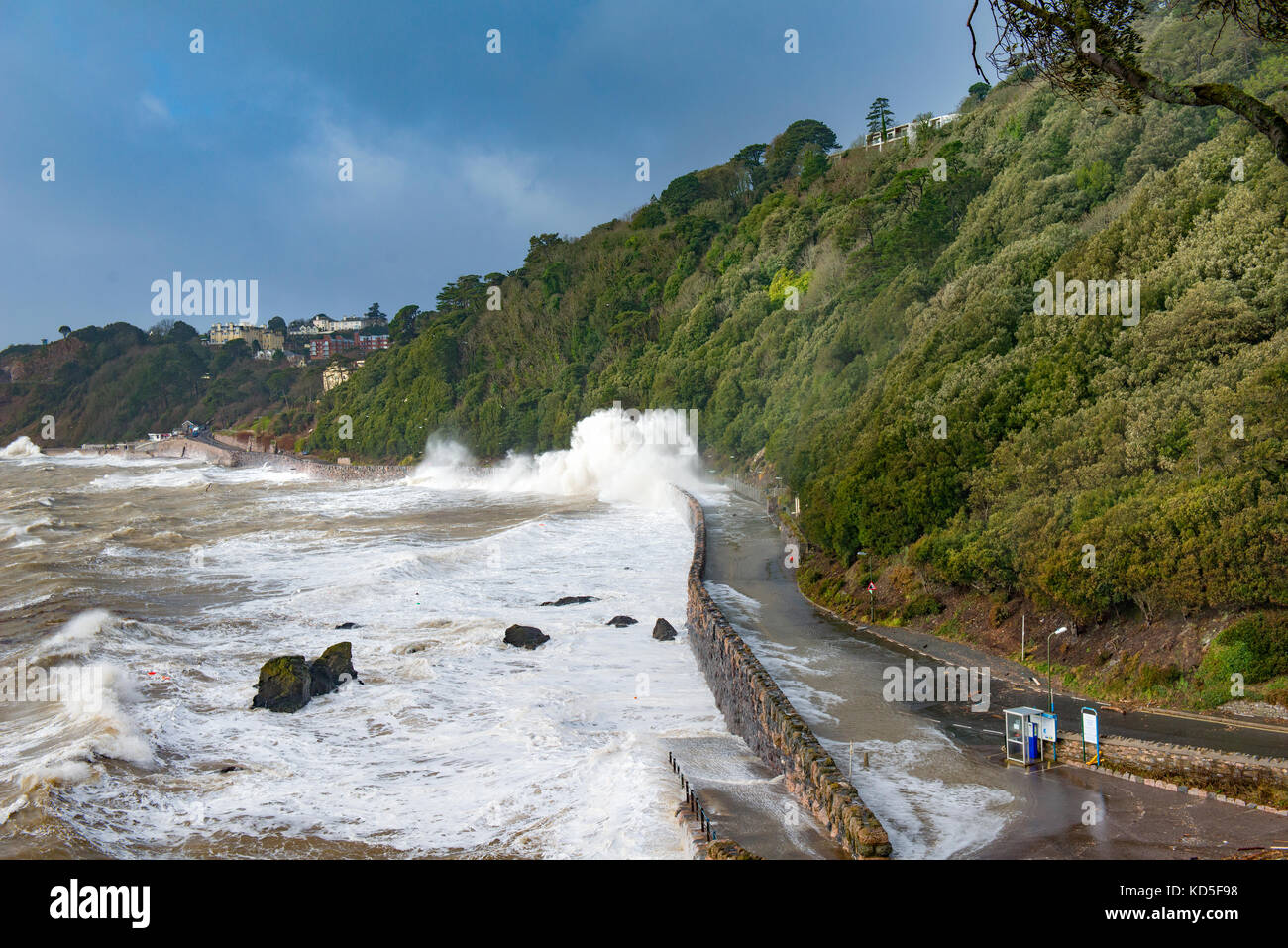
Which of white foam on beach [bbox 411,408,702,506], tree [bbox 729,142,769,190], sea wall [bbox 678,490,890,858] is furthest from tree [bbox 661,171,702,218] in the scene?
sea wall [bbox 678,490,890,858]

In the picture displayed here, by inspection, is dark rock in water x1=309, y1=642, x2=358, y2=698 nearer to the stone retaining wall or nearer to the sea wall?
the sea wall

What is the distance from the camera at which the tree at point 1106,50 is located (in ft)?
23.9

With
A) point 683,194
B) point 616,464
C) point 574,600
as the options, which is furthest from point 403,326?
point 574,600

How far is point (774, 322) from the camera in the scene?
214 ft

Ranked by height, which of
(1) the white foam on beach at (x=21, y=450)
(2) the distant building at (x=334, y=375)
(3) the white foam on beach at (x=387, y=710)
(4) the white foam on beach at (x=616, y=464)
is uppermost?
(2) the distant building at (x=334, y=375)

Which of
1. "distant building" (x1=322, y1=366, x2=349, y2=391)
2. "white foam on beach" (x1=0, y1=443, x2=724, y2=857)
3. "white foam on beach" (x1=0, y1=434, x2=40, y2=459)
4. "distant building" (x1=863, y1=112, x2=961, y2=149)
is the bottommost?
"white foam on beach" (x1=0, y1=443, x2=724, y2=857)

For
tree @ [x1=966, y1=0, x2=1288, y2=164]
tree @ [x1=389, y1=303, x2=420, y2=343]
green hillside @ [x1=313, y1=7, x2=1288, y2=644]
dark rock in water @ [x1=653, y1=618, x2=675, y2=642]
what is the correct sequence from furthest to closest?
tree @ [x1=389, y1=303, x2=420, y2=343] → dark rock in water @ [x1=653, y1=618, x2=675, y2=642] → green hillside @ [x1=313, y1=7, x2=1288, y2=644] → tree @ [x1=966, y1=0, x2=1288, y2=164]

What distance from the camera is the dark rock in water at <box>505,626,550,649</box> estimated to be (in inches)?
930

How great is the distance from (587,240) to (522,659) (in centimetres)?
10165

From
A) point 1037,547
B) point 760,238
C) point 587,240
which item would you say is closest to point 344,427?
point 587,240

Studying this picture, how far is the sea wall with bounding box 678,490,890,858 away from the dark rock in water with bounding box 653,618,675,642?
1.16 metres

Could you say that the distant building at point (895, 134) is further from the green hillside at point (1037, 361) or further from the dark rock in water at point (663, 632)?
the dark rock in water at point (663, 632)

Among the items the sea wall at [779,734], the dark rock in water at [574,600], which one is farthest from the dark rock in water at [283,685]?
the dark rock in water at [574,600]

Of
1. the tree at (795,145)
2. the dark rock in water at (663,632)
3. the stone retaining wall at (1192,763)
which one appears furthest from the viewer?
the tree at (795,145)
